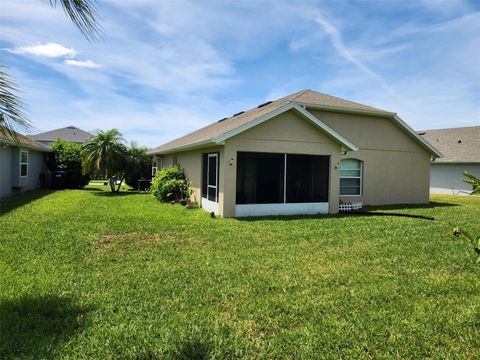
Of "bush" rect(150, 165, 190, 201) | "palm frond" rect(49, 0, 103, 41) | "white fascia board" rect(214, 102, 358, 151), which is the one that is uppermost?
"white fascia board" rect(214, 102, 358, 151)

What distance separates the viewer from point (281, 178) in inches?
510

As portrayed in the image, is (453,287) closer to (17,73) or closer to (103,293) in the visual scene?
(103,293)

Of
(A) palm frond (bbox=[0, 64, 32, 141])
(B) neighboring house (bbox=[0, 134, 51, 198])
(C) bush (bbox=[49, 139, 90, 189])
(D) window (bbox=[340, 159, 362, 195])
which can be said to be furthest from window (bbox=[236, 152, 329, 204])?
(C) bush (bbox=[49, 139, 90, 189])

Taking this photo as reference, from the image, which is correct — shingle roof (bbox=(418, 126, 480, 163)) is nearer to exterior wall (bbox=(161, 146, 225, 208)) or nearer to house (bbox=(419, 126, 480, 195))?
house (bbox=(419, 126, 480, 195))

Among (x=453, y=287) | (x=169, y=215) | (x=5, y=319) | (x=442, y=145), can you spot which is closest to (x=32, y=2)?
(x=5, y=319)

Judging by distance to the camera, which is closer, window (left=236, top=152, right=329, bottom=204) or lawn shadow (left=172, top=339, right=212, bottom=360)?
lawn shadow (left=172, top=339, right=212, bottom=360)

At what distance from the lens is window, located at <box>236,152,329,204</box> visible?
1248 cm

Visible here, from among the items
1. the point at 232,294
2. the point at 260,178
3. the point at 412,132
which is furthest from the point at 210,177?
the point at 412,132

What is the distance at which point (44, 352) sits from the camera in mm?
3363

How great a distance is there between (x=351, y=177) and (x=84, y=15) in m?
16.3

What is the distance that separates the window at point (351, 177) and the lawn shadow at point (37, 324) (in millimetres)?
14782

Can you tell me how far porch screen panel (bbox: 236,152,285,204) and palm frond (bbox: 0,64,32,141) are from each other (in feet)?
31.0

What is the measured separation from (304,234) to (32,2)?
803 centimetres

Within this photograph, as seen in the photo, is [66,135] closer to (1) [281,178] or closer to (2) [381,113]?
(1) [281,178]
